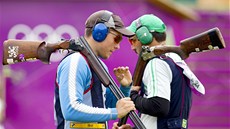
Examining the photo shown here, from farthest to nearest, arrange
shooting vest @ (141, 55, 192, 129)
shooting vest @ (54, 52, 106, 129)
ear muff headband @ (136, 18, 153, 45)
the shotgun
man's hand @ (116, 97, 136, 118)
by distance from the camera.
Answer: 1. ear muff headband @ (136, 18, 153, 45)
2. shooting vest @ (141, 55, 192, 129)
3. the shotgun
4. shooting vest @ (54, 52, 106, 129)
5. man's hand @ (116, 97, 136, 118)

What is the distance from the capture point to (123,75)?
648cm

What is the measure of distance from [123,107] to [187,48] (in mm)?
748

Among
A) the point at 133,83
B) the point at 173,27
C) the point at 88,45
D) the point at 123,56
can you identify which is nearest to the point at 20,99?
the point at 123,56

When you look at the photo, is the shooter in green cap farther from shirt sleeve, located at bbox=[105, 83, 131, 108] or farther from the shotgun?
shirt sleeve, located at bbox=[105, 83, 131, 108]

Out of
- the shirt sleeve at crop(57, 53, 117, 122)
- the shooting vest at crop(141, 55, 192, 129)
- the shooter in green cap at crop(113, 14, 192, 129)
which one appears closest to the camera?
the shirt sleeve at crop(57, 53, 117, 122)

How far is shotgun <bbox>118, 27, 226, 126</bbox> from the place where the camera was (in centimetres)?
625

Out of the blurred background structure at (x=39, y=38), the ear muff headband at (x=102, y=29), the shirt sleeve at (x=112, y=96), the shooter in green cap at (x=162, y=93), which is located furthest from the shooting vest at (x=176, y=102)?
the blurred background structure at (x=39, y=38)

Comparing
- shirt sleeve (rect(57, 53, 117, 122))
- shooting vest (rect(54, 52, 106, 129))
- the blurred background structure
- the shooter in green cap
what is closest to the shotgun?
the shooter in green cap

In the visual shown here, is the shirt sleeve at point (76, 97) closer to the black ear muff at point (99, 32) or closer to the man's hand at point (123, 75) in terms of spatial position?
the black ear muff at point (99, 32)

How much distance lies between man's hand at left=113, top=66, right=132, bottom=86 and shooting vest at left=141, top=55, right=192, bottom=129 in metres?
0.44

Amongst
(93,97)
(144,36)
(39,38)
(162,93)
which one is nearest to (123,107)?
(93,97)

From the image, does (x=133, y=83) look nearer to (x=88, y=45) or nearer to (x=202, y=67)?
(x=88, y=45)

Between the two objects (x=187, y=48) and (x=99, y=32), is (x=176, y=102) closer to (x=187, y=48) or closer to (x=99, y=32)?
(x=187, y=48)

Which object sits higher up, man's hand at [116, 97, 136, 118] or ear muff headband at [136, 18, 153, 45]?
ear muff headband at [136, 18, 153, 45]
